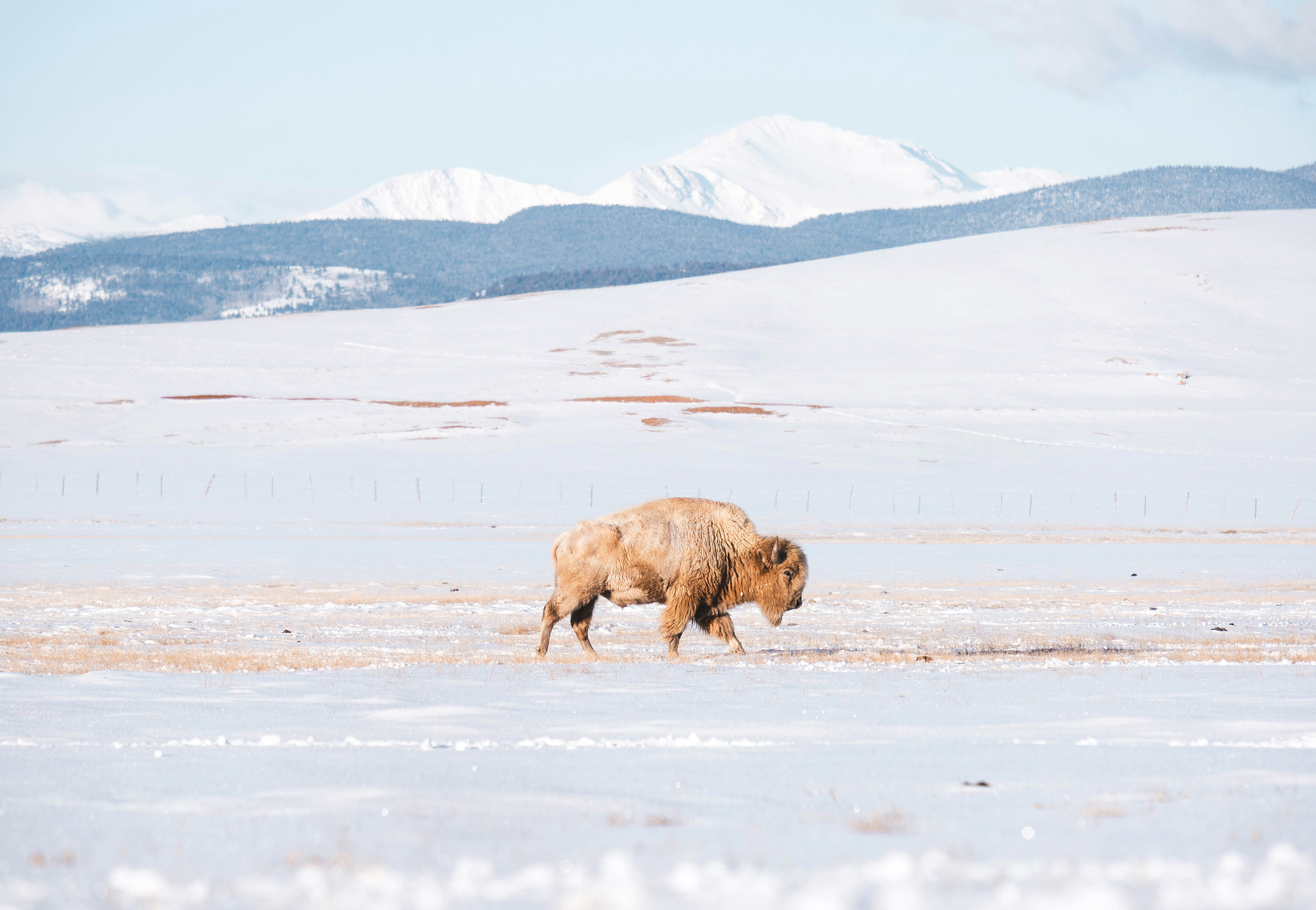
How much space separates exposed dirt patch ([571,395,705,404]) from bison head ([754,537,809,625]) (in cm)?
5879

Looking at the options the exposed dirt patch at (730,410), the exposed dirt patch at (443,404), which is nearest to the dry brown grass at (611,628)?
the exposed dirt patch at (730,410)

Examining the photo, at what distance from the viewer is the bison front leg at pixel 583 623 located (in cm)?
1422

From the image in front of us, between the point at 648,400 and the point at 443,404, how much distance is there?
37.3ft

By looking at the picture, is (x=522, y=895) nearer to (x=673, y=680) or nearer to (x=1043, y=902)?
(x=1043, y=902)

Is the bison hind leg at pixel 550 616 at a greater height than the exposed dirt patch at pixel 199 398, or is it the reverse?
the bison hind leg at pixel 550 616

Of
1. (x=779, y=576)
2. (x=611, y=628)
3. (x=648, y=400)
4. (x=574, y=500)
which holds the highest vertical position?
(x=648, y=400)

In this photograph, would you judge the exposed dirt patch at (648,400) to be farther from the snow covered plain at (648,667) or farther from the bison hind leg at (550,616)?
the bison hind leg at (550,616)

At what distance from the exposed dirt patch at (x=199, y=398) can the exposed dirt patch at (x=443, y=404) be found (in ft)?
28.6

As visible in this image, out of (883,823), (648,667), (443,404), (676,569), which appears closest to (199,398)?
(443,404)

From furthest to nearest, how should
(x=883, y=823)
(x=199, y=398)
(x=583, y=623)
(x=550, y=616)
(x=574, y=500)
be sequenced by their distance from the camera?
(x=199, y=398), (x=574, y=500), (x=583, y=623), (x=550, y=616), (x=883, y=823)

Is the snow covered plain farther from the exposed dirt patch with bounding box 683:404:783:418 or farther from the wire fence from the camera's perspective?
the exposed dirt patch with bounding box 683:404:783:418

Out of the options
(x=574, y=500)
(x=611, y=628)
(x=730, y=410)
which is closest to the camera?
(x=611, y=628)

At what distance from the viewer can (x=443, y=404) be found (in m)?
72.3

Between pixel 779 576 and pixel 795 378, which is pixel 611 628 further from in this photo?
pixel 795 378
